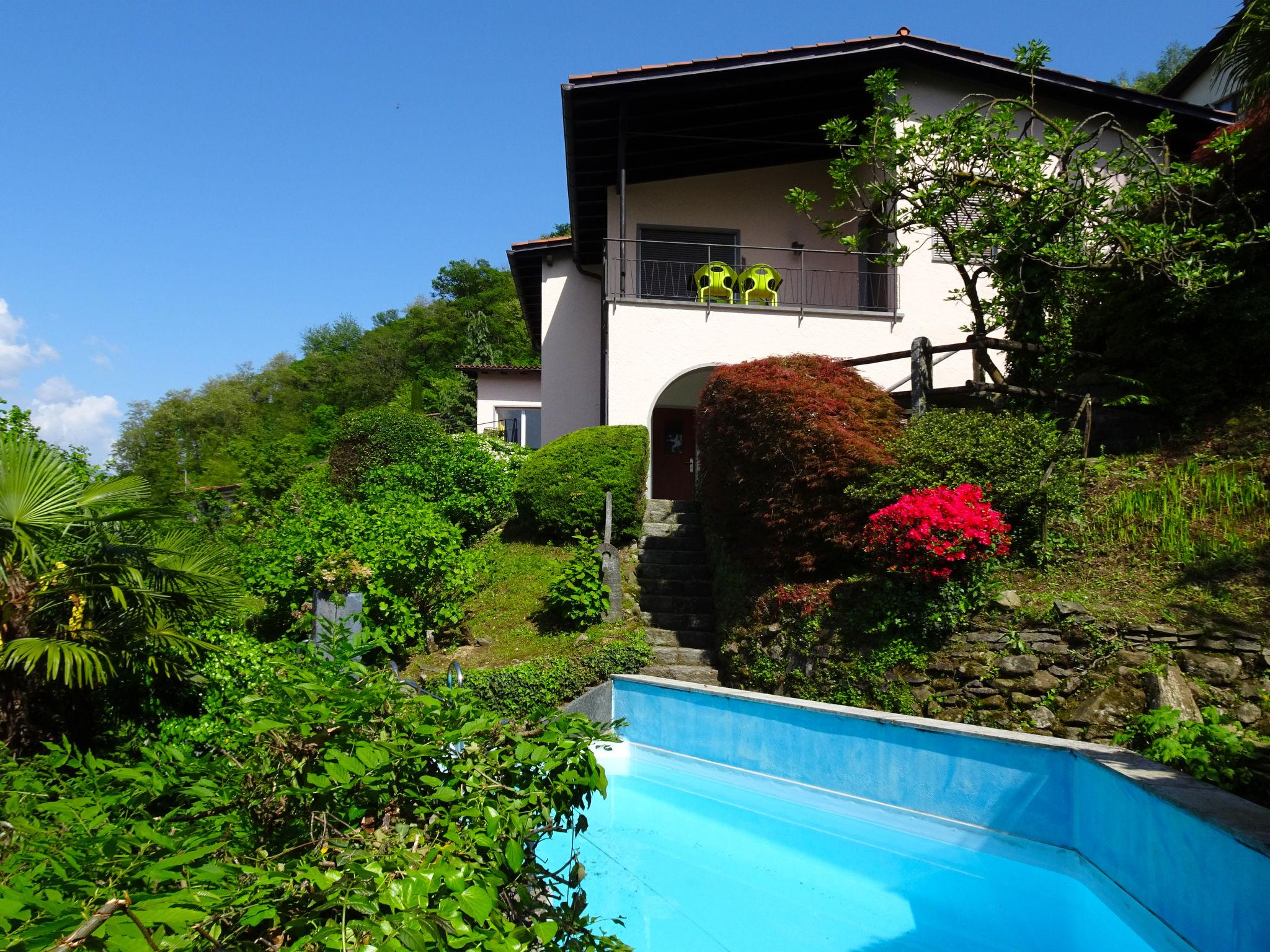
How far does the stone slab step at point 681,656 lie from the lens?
10102 millimetres

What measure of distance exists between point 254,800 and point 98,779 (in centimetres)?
48

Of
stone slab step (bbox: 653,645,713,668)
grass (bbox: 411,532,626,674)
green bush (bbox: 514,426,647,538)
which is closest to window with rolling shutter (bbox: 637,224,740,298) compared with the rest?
green bush (bbox: 514,426,647,538)

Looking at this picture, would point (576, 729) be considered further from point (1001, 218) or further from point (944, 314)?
point (944, 314)

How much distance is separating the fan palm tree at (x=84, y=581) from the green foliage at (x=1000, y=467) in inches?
239

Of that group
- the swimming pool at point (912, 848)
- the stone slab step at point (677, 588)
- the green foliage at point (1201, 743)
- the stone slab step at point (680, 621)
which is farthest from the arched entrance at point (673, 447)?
the green foliage at point (1201, 743)

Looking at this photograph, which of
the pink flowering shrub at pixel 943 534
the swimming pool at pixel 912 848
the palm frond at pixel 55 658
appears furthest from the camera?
the pink flowering shrub at pixel 943 534

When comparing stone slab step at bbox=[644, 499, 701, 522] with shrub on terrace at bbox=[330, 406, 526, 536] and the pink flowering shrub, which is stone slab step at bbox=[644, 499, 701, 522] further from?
the pink flowering shrub

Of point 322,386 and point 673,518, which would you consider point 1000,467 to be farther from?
point 322,386

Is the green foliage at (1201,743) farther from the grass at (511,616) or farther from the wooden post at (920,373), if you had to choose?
the grass at (511,616)

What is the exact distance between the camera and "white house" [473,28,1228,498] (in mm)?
14773

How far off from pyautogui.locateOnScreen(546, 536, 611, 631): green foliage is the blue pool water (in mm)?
3667

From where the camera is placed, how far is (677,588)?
11953 mm

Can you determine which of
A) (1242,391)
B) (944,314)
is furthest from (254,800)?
(944,314)

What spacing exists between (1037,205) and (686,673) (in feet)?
22.1
